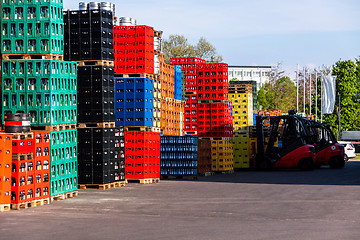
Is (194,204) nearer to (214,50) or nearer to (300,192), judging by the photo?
(300,192)

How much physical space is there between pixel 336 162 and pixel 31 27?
2132 centimetres

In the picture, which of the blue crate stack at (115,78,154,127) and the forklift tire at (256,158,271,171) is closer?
the blue crate stack at (115,78,154,127)

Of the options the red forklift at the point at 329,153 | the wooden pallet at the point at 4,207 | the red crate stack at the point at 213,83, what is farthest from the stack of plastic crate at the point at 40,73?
the red forklift at the point at 329,153

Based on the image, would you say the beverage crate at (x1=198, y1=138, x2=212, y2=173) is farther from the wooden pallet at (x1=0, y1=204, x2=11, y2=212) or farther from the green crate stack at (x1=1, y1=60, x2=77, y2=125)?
the wooden pallet at (x1=0, y1=204, x2=11, y2=212)

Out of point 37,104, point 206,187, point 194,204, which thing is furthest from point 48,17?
point 206,187

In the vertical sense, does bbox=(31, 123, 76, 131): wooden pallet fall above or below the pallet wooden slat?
below

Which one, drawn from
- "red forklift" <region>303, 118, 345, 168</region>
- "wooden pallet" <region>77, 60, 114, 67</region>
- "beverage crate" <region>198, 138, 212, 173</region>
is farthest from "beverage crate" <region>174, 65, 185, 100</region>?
"red forklift" <region>303, 118, 345, 168</region>

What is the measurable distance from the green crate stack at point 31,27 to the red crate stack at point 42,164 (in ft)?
7.79

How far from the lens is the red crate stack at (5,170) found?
1466 cm

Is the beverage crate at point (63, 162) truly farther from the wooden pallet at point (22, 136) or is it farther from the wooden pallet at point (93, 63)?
the wooden pallet at point (93, 63)

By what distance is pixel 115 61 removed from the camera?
2256cm

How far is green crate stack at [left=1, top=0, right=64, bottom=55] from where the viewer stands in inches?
673

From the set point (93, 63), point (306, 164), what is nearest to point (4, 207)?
point (93, 63)

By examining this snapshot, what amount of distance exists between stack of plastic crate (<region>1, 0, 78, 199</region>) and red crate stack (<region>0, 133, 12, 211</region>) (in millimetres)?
1853
